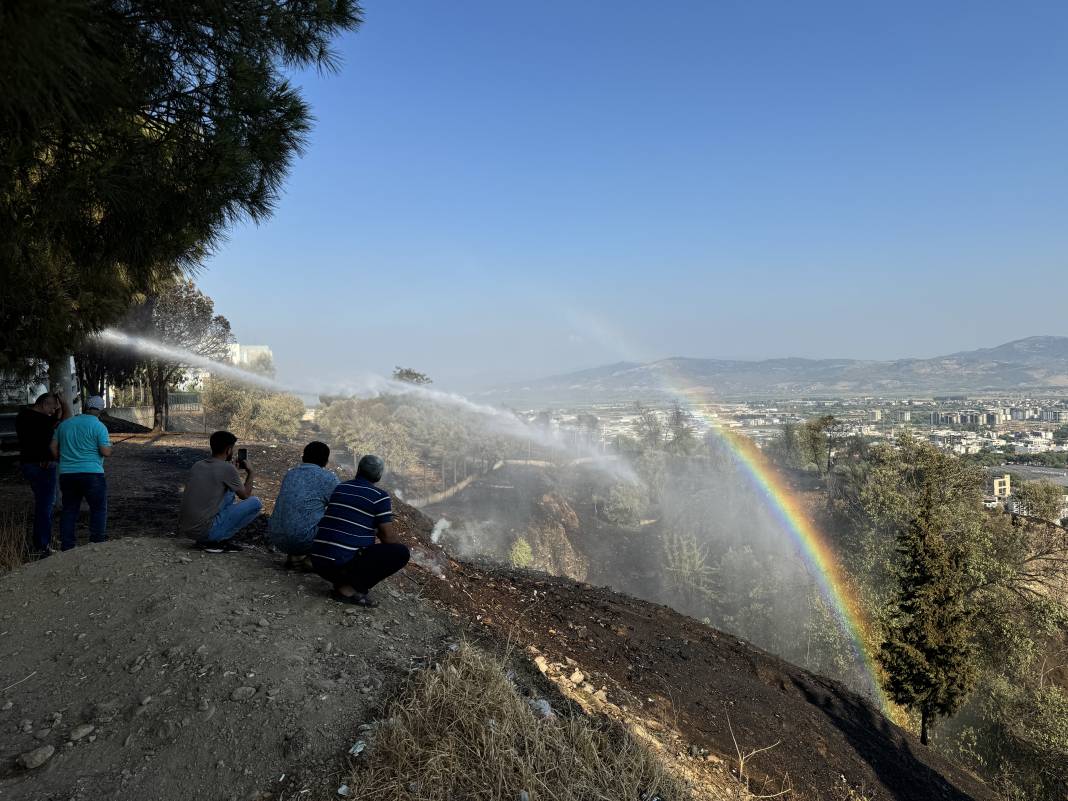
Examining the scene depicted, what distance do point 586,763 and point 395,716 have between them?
3.71 ft

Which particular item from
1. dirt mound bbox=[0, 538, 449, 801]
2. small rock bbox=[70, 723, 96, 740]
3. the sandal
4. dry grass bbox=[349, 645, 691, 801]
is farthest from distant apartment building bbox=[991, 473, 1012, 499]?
Answer: small rock bbox=[70, 723, 96, 740]

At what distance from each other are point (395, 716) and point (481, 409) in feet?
181

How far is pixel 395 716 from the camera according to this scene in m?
3.49

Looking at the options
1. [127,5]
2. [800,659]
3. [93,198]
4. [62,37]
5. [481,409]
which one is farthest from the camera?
[481,409]

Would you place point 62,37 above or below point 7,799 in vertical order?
above

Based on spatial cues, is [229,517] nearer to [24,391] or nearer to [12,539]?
[12,539]

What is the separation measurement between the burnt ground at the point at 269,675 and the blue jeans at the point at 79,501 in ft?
3.14

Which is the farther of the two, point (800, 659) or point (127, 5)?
point (800, 659)

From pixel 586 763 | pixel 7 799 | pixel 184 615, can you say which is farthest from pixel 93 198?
pixel 586 763

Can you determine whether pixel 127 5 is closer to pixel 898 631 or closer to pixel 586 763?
pixel 586 763

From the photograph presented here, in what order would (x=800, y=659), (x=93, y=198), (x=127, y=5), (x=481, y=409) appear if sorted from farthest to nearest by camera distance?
(x=481, y=409)
(x=800, y=659)
(x=93, y=198)
(x=127, y=5)

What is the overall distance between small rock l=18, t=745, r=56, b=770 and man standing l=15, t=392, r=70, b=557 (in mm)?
3642

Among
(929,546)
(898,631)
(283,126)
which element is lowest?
(898,631)

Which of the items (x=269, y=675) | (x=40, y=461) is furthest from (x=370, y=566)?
(x=40, y=461)
